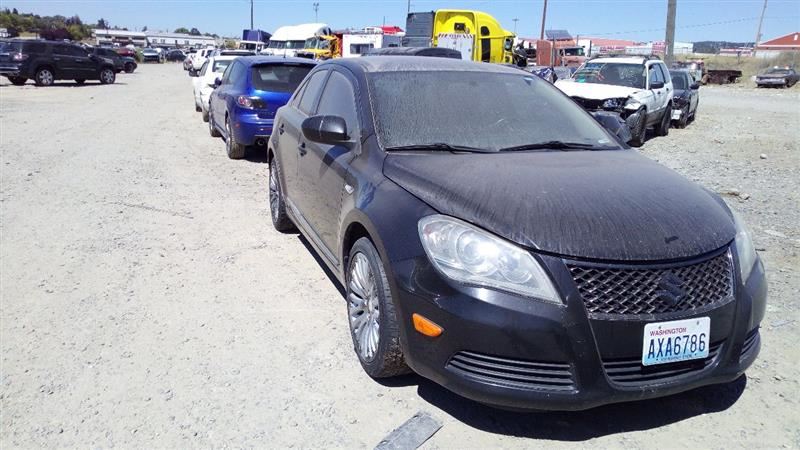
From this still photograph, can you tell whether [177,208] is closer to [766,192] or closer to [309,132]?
[309,132]

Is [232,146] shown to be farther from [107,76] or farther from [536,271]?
[107,76]

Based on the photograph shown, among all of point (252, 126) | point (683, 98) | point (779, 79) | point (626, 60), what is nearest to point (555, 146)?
point (252, 126)

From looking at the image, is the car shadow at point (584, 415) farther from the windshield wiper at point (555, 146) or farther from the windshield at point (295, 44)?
the windshield at point (295, 44)

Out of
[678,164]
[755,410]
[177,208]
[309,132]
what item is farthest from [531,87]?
[678,164]

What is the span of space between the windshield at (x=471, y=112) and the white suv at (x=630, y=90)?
7.77 meters

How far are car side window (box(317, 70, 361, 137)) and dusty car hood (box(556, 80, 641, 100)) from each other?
8.95 meters

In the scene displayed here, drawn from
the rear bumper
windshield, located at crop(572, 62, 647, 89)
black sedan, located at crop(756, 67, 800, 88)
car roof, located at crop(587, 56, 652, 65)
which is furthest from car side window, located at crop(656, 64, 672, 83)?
black sedan, located at crop(756, 67, 800, 88)

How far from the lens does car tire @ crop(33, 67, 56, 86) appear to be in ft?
83.3

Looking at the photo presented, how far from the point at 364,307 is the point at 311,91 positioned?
2370 millimetres

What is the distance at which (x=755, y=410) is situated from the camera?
3.02 m

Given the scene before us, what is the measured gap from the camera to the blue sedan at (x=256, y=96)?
29.0ft

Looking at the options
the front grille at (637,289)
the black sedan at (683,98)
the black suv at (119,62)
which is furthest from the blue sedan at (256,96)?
the black suv at (119,62)

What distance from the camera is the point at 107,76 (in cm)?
2908

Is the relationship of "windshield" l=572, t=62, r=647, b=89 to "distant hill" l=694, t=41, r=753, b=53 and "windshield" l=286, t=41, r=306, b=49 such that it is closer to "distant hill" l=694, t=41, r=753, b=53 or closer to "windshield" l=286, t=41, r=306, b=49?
"windshield" l=286, t=41, r=306, b=49
